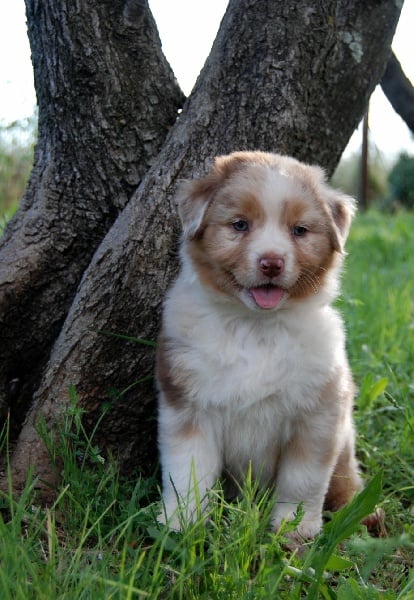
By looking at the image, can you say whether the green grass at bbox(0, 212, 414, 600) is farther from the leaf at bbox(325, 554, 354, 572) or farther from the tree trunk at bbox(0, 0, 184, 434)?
the tree trunk at bbox(0, 0, 184, 434)

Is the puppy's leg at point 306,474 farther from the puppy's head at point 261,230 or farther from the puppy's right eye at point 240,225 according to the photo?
the puppy's right eye at point 240,225

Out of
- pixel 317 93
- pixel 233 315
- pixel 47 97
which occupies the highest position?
pixel 317 93

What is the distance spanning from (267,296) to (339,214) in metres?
0.50

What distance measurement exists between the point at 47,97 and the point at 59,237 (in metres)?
0.65

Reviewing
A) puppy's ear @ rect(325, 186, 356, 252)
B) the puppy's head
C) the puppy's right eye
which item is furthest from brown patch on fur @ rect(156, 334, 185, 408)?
puppy's ear @ rect(325, 186, 356, 252)

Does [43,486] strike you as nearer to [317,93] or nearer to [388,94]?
[317,93]

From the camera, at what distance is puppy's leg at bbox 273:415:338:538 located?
2.84m

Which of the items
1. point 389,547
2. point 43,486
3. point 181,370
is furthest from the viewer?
point 43,486

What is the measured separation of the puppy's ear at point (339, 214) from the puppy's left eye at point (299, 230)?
0.14m

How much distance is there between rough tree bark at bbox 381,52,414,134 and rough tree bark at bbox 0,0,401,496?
37 cm

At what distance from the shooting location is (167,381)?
2887mm

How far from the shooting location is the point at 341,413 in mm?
2924

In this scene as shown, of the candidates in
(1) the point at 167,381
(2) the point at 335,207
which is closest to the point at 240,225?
(2) the point at 335,207

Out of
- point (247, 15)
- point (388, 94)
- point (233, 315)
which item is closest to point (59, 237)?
point (233, 315)
